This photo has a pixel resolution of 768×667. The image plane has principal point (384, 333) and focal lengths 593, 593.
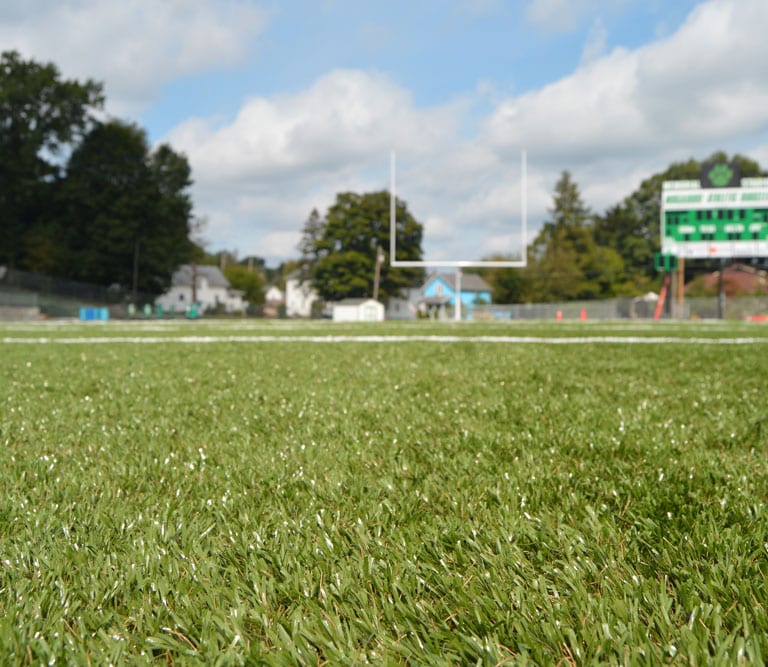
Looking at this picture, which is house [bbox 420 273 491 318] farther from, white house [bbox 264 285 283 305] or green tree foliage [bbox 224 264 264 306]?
white house [bbox 264 285 283 305]

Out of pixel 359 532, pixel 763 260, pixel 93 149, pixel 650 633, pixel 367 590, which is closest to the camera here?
pixel 650 633

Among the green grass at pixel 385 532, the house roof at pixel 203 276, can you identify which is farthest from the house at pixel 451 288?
the green grass at pixel 385 532

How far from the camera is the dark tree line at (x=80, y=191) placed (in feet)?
149

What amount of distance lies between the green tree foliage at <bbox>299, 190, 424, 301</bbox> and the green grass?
201ft

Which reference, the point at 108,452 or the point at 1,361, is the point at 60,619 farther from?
the point at 1,361

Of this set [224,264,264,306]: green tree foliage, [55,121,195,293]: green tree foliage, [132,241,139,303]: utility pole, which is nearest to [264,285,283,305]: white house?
[224,264,264,306]: green tree foliage

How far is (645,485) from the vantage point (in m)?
2.26

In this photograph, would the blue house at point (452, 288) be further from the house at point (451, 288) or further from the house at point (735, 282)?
the house at point (735, 282)

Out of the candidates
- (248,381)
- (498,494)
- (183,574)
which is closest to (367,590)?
(183,574)

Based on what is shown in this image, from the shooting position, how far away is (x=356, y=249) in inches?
2660

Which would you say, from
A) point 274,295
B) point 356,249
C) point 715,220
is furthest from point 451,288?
point 274,295

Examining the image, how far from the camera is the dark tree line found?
45.5 meters

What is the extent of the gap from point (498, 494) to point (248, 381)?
3.54m

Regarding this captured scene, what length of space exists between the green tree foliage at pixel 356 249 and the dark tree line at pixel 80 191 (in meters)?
18.5
